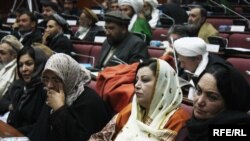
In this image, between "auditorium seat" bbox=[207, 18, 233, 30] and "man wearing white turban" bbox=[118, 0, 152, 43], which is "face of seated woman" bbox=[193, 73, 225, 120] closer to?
"man wearing white turban" bbox=[118, 0, 152, 43]

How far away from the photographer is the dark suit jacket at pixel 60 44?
186 inches

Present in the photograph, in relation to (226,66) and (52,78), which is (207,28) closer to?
(52,78)

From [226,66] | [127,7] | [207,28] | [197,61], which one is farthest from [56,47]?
[226,66]

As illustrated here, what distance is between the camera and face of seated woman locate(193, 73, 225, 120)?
1.75 m

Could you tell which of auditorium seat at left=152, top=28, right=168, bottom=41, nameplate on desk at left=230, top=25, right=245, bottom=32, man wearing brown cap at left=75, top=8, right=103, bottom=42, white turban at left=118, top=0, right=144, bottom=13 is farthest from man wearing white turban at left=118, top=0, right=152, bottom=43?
nameplate on desk at left=230, top=25, right=245, bottom=32

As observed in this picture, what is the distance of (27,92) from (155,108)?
1.05m

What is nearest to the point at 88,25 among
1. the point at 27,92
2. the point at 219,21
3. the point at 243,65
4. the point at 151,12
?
the point at 151,12

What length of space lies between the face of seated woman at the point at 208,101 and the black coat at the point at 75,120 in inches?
28.4

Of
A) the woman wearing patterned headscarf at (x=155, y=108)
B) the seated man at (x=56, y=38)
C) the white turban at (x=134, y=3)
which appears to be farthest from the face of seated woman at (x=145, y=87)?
the white turban at (x=134, y=3)

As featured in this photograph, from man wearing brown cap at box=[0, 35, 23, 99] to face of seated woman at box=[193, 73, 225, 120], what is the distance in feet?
6.77

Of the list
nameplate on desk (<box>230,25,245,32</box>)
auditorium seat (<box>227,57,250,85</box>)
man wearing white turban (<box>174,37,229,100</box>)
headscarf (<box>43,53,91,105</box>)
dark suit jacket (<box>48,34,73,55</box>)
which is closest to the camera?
headscarf (<box>43,53,91,105</box>)

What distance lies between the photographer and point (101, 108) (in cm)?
240

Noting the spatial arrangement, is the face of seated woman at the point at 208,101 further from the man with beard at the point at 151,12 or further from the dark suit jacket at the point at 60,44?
the man with beard at the point at 151,12

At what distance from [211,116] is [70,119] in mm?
800
